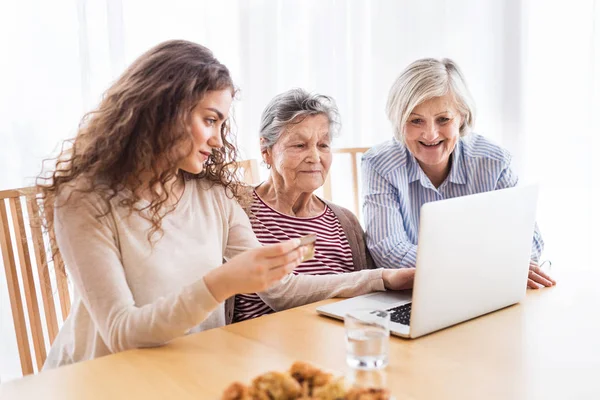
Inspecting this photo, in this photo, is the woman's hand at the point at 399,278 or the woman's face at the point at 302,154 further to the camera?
the woman's face at the point at 302,154

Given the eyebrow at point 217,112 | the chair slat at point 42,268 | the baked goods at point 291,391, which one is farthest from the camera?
the chair slat at point 42,268

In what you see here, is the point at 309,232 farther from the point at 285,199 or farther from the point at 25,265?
the point at 25,265

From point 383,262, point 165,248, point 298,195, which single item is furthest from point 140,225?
point 383,262

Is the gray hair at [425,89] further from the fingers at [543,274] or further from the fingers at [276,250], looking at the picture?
the fingers at [276,250]

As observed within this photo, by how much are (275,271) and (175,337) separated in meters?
0.21

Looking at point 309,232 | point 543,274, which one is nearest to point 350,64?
point 309,232

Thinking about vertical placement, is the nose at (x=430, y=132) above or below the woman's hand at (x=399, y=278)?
above

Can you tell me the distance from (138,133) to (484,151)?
1.07 metres

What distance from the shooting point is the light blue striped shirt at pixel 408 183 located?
5.85 feet

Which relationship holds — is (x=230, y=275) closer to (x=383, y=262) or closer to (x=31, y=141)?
(x=383, y=262)

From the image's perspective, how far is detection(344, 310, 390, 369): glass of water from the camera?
1.00 meters

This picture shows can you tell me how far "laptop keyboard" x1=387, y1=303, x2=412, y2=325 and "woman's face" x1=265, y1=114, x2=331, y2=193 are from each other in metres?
0.51

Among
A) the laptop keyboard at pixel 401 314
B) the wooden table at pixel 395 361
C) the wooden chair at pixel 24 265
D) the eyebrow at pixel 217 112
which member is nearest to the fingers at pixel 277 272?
the wooden table at pixel 395 361

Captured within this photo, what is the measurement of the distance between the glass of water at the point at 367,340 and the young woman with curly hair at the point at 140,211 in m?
0.15
